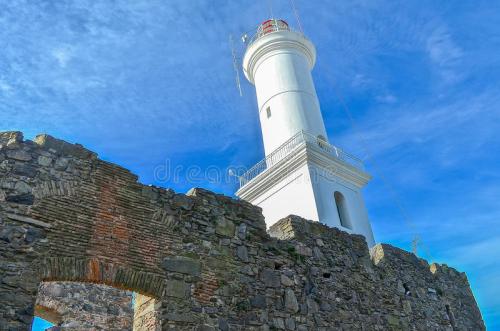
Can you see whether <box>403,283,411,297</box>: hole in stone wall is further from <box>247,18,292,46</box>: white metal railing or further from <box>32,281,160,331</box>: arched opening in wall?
<box>247,18,292,46</box>: white metal railing

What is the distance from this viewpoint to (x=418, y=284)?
952 centimetres

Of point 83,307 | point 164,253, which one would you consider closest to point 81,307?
point 83,307

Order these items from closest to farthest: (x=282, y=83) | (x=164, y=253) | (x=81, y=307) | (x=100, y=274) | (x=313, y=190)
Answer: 1. (x=100, y=274)
2. (x=164, y=253)
3. (x=81, y=307)
4. (x=313, y=190)
5. (x=282, y=83)

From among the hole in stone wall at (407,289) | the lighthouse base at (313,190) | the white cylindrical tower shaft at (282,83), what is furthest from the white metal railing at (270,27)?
the hole in stone wall at (407,289)

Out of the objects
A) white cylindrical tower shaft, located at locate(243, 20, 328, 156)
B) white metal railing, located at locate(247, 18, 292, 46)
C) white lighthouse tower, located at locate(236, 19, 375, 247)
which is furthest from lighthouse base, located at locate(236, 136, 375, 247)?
white metal railing, located at locate(247, 18, 292, 46)

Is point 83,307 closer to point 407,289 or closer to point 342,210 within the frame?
point 407,289

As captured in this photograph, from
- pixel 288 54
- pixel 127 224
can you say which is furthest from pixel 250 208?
pixel 288 54

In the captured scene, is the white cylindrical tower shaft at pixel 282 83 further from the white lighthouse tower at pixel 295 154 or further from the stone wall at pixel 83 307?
the stone wall at pixel 83 307

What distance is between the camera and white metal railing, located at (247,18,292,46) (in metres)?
23.2

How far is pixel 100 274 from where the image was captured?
17.4 feet

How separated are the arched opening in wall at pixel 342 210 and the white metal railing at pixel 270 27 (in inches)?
355

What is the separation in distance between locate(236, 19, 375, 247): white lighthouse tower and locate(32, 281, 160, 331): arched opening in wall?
9.04 m

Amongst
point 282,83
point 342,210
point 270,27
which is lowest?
point 342,210

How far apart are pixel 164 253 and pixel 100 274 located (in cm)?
90
